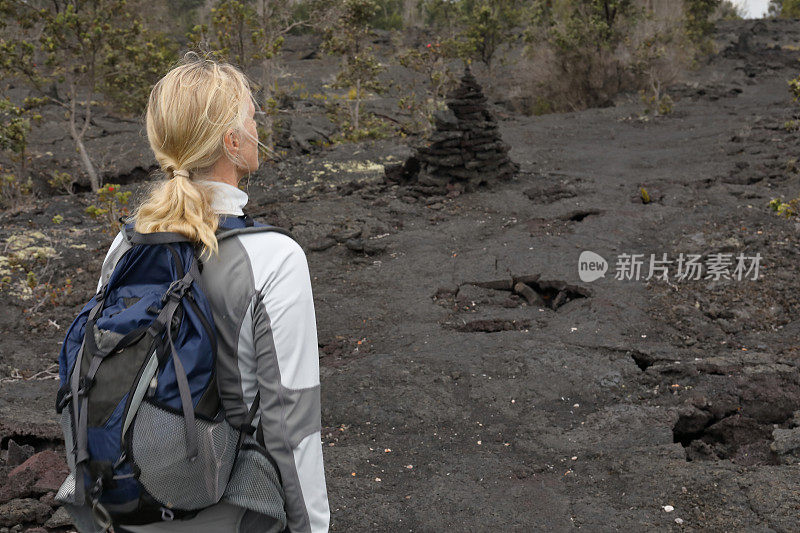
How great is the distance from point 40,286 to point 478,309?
14.5 feet

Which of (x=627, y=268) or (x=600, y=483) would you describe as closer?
(x=600, y=483)

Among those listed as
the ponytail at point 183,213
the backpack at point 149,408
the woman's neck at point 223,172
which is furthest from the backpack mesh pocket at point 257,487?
the woman's neck at point 223,172

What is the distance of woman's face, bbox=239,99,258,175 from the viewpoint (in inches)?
62.9

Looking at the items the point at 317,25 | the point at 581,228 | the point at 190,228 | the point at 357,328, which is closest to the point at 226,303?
the point at 190,228

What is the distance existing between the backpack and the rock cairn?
30.0 feet

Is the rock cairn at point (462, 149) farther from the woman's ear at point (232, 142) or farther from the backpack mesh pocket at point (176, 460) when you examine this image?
the backpack mesh pocket at point (176, 460)

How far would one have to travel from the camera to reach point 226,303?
1502mm

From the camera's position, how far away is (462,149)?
1066 centimetres

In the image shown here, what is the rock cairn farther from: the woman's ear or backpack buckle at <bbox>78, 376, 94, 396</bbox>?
backpack buckle at <bbox>78, 376, 94, 396</bbox>

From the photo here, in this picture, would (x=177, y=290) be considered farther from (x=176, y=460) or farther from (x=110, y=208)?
(x=110, y=208)

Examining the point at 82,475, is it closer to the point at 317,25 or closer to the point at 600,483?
the point at 600,483

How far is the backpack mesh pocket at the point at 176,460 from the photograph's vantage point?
1362mm

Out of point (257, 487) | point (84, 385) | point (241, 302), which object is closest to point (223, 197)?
point (241, 302)

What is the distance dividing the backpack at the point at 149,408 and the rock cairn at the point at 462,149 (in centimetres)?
913
